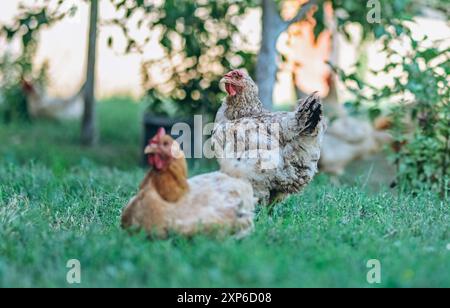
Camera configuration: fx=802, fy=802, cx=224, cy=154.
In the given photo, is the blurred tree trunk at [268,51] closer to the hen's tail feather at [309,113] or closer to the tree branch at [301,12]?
the tree branch at [301,12]

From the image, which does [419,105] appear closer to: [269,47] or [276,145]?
[269,47]

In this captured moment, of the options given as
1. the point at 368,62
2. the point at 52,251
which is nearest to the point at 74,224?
the point at 52,251

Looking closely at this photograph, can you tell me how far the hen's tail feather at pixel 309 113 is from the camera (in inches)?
189

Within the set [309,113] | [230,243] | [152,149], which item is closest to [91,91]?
[309,113]

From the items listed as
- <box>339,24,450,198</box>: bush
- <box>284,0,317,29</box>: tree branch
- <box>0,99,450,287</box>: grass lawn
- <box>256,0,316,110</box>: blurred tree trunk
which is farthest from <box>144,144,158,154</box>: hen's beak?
<box>284,0,317,29</box>: tree branch

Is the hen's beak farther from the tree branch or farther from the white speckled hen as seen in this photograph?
the tree branch

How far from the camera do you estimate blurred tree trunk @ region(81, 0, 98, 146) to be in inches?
326

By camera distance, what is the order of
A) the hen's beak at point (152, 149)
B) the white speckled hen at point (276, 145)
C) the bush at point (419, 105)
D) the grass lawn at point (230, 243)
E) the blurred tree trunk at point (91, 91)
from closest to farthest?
1. the grass lawn at point (230, 243)
2. the hen's beak at point (152, 149)
3. the white speckled hen at point (276, 145)
4. the bush at point (419, 105)
5. the blurred tree trunk at point (91, 91)

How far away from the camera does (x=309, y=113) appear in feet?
15.9

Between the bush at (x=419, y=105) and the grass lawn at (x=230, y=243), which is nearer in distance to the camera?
the grass lawn at (x=230, y=243)

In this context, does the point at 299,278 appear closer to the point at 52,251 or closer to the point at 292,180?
the point at 52,251

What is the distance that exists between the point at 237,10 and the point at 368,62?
3736 millimetres

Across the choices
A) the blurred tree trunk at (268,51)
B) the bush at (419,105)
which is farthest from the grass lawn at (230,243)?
the blurred tree trunk at (268,51)

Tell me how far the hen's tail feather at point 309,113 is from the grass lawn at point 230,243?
20.4 inches
